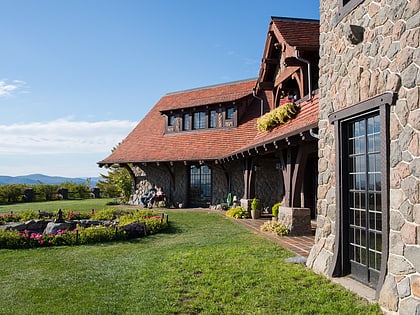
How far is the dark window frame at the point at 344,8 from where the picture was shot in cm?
562

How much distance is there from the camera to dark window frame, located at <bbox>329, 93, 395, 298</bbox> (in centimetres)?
467

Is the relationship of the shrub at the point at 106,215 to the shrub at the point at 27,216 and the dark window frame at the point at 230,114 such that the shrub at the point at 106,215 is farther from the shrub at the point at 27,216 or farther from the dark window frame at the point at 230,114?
the dark window frame at the point at 230,114

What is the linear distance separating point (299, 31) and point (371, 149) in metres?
8.67

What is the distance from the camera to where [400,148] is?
4.42 m

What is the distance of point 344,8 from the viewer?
5.95 metres

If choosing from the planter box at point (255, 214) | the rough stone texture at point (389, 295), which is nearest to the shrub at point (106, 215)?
the planter box at point (255, 214)

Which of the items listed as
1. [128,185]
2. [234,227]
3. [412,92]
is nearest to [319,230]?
[412,92]

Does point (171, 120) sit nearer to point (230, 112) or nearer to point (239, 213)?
point (230, 112)

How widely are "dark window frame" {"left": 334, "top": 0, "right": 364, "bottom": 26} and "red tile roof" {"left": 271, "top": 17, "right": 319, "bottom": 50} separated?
477 cm

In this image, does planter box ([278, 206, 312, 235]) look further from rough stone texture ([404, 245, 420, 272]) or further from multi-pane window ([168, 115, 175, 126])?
multi-pane window ([168, 115, 175, 126])

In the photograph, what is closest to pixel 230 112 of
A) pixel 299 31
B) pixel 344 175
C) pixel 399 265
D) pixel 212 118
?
pixel 212 118

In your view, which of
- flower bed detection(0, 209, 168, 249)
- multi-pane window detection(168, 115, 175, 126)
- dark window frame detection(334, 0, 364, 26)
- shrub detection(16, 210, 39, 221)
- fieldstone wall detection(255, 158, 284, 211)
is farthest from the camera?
multi-pane window detection(168, 115, 175, 126)

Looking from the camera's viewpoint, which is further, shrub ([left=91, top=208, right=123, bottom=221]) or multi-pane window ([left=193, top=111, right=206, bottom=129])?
multi-pane window ([left=193, top=111, right=206, bottom=129])

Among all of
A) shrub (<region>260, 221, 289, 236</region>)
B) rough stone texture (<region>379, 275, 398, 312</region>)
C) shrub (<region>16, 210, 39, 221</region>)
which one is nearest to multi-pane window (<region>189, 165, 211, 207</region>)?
shrub (<region>16, 210, 39, 221</region>)
